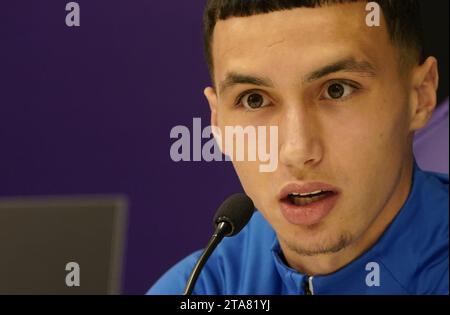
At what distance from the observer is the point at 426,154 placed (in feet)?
4.73

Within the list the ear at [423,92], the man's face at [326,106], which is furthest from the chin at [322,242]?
the ear at [423,92]

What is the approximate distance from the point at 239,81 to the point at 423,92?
32 cm

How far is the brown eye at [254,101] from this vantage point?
140 centimetres

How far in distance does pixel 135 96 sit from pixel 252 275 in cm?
40

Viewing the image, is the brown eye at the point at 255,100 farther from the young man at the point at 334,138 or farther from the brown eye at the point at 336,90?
the brown eye at the point at 336,90

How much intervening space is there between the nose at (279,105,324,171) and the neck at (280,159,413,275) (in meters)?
0.16

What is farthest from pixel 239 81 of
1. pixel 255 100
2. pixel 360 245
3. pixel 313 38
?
pixel 360 245

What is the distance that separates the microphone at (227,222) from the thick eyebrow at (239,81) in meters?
0.20

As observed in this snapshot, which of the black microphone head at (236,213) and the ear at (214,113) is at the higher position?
the ear at (214,113)

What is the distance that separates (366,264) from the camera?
1.42 metres

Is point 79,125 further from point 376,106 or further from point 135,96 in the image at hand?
point 376,106

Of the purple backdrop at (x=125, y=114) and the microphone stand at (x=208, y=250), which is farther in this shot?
the purple backdrop at (x=125, y=114)

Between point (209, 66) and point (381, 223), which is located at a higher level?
point (209, 66)
